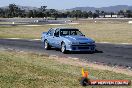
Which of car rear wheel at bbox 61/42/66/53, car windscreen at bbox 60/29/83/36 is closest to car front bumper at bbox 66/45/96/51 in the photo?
car rear wheel at bbox 61/42/66/53

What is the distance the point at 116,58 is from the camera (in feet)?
60.8

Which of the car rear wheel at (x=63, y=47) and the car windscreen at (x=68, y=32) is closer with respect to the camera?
the car rear wheel at (x=63, y=47)

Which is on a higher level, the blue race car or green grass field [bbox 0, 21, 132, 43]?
the blue race car

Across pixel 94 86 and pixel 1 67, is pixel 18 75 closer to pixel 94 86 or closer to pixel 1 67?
pixel 1 67

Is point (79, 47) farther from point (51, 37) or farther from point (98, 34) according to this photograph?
point (98, 34)

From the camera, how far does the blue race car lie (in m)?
21.0

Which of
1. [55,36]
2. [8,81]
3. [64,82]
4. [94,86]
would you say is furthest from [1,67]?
[55,36]

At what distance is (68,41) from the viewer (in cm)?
2103

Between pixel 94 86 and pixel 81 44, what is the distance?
11179 mm

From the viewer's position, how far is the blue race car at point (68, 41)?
68.7 feet

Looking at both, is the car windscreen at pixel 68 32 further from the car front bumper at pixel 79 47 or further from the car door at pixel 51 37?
the car front bumper at pixel 79 47

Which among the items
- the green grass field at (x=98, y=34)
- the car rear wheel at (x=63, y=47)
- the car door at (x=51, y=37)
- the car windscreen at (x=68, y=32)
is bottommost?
the green grass field at (x=98, y=34)

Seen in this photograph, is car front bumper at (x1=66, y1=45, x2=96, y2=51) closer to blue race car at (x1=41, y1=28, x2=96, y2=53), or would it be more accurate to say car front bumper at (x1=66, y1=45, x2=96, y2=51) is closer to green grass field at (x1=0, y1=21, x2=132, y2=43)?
blue race car at (x1=41, y1=28, x2=96, y2=53)

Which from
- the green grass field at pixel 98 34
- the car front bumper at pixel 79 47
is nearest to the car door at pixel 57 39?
the car front bumper at pixel 79 47
